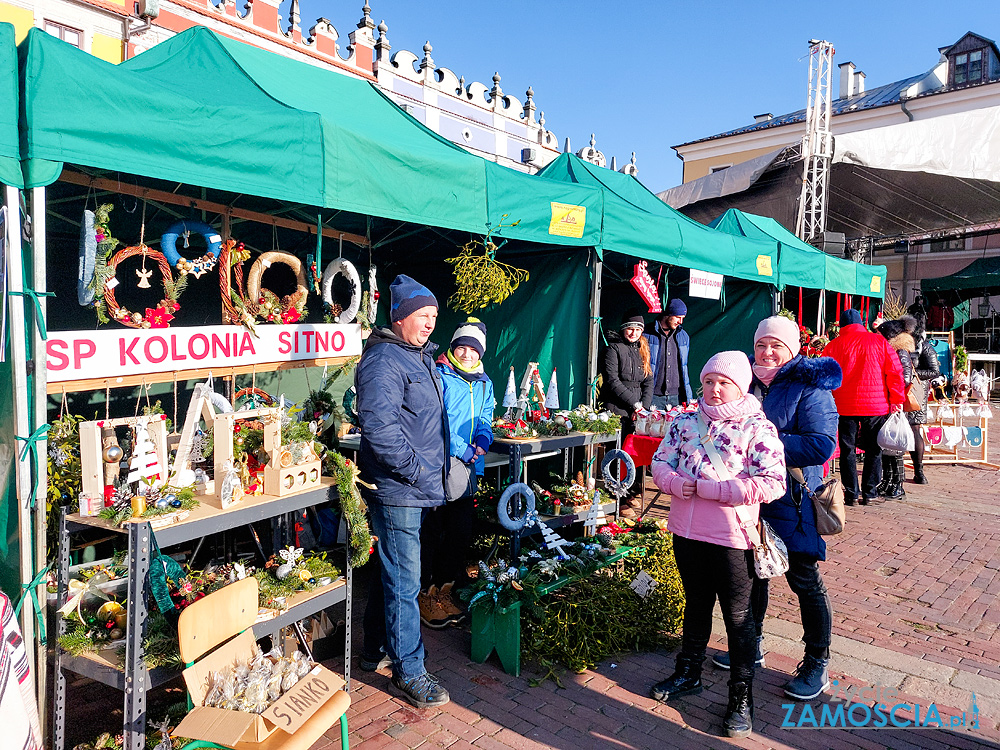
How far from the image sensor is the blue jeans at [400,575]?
3094mm

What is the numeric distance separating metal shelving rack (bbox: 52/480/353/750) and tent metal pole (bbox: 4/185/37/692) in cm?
10

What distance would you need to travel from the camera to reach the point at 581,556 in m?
4.12

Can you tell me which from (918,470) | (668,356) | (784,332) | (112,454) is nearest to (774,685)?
(784,332)

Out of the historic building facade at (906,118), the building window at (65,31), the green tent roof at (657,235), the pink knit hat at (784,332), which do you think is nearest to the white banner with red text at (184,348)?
the pink knit hat at (784,332)

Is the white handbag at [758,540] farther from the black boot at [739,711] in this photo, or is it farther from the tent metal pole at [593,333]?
the tent metal pole at [593,333]

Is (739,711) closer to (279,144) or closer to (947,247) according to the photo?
(279,144)

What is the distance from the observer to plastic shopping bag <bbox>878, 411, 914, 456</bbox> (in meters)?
6.63

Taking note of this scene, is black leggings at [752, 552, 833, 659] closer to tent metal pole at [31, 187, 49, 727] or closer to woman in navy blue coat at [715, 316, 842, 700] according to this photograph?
woman in navy blue coat at [715, 316, 842, 700]

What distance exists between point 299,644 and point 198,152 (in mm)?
2388

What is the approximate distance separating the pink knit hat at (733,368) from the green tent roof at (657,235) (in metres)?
2.75

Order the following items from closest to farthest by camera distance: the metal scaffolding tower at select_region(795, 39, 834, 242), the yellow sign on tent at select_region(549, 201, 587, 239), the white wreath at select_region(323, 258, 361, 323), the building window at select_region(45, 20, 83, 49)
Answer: the white wreath at select_region(323, 258, 361, 323)
the yellow sign on tent at select_region(549, 201, 587, 239)
the metal scaffolding tower at select_region(795, 39, 834, 242)
the building window at select_region(45, 20, 83, 49)

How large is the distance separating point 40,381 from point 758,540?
291 centimetres

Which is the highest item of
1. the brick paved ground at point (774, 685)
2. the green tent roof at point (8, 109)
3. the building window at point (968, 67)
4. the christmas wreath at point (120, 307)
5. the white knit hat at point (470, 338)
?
the building window at point (968, 67)

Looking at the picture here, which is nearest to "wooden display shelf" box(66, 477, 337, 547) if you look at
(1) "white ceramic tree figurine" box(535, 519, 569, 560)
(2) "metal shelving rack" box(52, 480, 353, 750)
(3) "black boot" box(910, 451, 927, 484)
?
(2) "metal shelving rack" box(52, 480, 353, 750)
